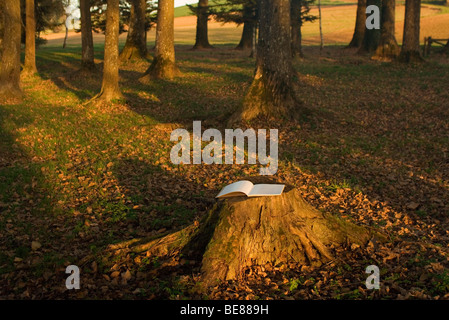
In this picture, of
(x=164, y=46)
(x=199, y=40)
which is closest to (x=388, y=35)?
(x=164, y=46)

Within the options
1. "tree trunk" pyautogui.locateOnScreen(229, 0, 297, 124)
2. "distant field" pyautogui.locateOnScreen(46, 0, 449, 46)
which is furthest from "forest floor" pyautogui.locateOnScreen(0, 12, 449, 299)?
"distant field" pyautogui.locateOnScreen(46, 0, 449, 46)

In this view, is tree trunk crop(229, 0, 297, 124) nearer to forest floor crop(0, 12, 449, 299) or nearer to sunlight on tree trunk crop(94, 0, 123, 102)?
forest floor crop(0, 12, 449, 299)

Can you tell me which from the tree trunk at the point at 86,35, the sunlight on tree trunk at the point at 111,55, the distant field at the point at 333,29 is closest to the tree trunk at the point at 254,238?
the sunlight on tree trunk at the point at 111,55

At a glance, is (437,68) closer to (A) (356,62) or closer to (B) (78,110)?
(A) (356,62)

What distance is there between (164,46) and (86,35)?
424cm

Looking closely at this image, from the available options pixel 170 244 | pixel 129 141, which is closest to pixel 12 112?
pixel 129 141

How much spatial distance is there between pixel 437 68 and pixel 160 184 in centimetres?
1910

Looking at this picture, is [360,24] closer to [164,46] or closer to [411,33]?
[411,33]

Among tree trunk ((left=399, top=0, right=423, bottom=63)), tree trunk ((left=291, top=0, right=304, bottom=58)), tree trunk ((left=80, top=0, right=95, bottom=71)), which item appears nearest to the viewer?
tree trunk ((left=80, top=0, right=95, bottom=71))

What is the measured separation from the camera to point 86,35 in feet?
72.5

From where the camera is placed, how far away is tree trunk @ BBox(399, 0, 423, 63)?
22.7 metres

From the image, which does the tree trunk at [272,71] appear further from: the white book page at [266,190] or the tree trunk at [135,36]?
the tree trunk at [135,36]

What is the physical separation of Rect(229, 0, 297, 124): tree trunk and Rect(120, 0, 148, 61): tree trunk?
51.6 ft

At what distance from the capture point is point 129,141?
11914 millimetres
